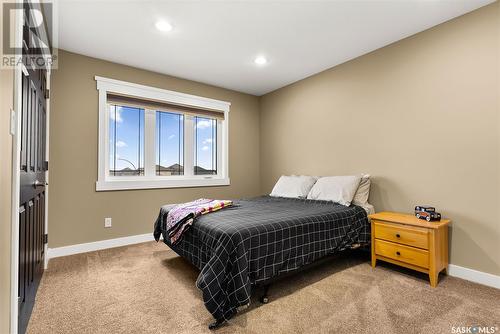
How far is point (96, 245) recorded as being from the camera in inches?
124

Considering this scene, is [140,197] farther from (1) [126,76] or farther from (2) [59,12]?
(2) [59,12]

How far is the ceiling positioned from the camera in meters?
2.25

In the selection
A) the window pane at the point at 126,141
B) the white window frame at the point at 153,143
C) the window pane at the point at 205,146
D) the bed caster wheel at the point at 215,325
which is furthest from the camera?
the window pane at the point at 205,146

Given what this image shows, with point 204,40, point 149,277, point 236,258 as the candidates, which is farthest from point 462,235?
point 204,40

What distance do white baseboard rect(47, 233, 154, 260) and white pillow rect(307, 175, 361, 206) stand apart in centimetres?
240

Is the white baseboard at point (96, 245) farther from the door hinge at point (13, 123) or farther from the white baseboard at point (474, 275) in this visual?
the white baseboard at point (474, 275)

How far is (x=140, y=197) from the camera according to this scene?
3.51 meters

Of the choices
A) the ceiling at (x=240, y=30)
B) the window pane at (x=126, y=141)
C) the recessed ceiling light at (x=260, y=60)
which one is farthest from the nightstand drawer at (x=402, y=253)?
the window pane at (x=126, y=141)

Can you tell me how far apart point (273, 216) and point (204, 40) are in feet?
6.84

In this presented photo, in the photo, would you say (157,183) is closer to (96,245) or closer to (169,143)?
(169,143)

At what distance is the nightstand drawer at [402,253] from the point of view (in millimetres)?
2221

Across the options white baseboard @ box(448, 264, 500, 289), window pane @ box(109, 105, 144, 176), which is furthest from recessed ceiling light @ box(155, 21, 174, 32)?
white baseboard @ box(448, 264, 500, 289)

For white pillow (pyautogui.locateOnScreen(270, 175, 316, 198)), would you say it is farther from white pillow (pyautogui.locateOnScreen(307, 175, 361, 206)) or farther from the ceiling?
the ceiling

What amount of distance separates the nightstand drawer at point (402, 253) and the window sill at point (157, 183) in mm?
2594
